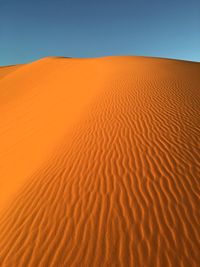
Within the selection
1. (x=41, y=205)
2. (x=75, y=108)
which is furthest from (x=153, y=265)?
(x=75, y=108)

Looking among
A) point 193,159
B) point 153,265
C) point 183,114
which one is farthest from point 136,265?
point 183,114

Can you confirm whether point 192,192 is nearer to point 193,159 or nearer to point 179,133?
point 193,159

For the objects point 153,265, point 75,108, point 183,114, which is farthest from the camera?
point 75,108

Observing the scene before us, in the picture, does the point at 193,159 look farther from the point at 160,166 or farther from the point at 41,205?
the point at 41,205

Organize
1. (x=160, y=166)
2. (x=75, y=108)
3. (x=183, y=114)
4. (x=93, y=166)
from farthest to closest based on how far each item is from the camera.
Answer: (x=75, y=108)
(x=183, y=114)
(x=93, y=166)
(x=160, y=166)

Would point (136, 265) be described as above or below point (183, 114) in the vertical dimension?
below

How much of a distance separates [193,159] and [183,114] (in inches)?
106

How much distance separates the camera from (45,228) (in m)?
3.25

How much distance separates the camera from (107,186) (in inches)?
154

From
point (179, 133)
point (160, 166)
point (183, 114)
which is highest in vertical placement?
point (183, 114)

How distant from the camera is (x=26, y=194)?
4.25 metres

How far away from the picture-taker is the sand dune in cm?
279

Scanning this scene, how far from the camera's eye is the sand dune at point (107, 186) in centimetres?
279

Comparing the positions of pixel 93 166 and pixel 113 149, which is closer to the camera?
pixel 93 166
